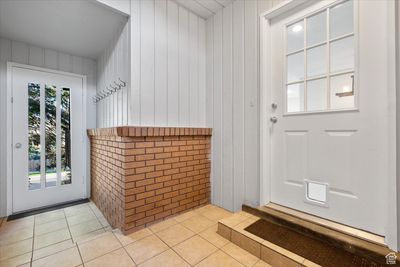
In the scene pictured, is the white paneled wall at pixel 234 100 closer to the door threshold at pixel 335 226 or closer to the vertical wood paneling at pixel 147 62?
the door threshold at pixel 335 226

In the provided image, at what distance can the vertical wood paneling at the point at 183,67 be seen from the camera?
7.61ft

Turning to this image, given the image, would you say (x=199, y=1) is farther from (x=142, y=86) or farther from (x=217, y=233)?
(x=217, y=233)

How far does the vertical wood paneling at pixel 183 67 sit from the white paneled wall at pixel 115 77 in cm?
64

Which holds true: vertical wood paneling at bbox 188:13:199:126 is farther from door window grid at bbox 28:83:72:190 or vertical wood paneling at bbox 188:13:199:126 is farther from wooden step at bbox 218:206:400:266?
door window grid at bbox 28:83:72:190

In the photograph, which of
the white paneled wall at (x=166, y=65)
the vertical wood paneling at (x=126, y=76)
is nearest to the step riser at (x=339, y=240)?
the white paneled wall at (x=166, y=65)

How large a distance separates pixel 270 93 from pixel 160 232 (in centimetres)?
180

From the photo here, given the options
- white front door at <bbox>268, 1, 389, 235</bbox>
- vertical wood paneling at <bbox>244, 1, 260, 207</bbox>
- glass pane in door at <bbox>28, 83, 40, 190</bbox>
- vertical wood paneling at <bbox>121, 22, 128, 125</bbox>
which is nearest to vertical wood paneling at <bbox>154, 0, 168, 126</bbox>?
vertical wood paneling at <bbox>121, 22, 128, 125</bbox>

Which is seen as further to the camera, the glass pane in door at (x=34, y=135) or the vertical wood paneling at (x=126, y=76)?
the glass pane in door at (x=34, y=135)

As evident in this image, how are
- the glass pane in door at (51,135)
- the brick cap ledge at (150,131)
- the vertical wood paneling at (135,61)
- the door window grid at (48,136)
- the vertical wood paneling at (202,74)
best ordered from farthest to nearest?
1. the glass pane in door at (51,135)
2. the door window grid at (48,136)
3. the vertical wood paneling at (202,74)
4. the vertical wood paneling at (135,61)
5. the brick cap ledge at (150,131)

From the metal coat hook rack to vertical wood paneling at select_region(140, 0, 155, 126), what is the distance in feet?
0.81

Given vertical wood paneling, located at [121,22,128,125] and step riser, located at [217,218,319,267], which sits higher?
vertical wood paneling, located at [121,22,128,125]

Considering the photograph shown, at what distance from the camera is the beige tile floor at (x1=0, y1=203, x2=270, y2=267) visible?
1.43 meters

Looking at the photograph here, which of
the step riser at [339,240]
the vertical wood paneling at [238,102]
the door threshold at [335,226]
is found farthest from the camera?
the vertical wood paneling at [238,102]

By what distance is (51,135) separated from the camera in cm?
296
